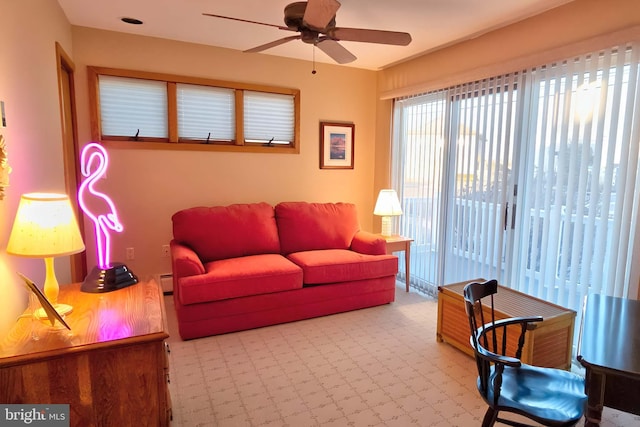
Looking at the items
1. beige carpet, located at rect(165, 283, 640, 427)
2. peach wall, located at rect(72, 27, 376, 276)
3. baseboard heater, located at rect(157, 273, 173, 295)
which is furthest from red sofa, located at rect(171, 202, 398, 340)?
baseboard heater, located at rect(157, 273, 173, 295)

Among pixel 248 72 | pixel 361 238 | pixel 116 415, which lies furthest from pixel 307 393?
pixel 248 72

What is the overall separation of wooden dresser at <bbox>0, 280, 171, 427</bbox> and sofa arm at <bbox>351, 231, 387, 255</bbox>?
2502 mm

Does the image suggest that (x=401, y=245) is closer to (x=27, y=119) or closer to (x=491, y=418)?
(x=491, y=418)

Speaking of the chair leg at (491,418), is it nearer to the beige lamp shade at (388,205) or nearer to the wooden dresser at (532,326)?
the wooden dresser at (532,326)

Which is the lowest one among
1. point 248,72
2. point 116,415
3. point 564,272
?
point 116,415

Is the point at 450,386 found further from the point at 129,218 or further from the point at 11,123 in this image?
the point at 129,218

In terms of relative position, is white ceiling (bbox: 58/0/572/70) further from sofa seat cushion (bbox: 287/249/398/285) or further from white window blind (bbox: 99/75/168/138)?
sofa seat cushion (bbox: 287/249/398/285)

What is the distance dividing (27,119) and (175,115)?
1.89m

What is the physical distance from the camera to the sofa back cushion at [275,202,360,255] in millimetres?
3939

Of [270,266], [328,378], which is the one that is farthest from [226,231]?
[328,378]

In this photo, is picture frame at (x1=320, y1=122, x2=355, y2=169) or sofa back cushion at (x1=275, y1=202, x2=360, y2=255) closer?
sofa back cushion at (x1=275, y1=202, x2=360, y2=255)

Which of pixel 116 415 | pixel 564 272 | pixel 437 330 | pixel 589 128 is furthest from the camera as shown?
pixel 437 330

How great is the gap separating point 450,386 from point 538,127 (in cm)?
203

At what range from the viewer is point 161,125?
12.5 ft
